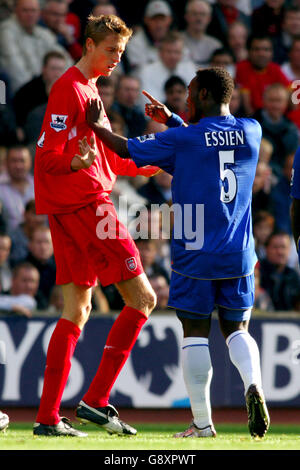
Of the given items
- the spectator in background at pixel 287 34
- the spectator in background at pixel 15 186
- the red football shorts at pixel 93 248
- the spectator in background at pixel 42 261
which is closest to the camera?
the red football shorts at pixel 93 248

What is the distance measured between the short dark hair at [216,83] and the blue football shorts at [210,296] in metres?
0.93

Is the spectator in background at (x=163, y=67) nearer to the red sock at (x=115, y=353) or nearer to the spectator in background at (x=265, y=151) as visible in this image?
the spectator in background at (x=265, y=151)

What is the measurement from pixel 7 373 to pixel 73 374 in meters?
0.51

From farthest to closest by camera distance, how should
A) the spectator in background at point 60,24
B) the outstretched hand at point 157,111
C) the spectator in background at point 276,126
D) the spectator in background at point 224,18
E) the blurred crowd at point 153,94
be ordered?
the spectator in background at point 224,18 < the spectator in background at point 276,126 < the spectator in background at point 60,24 < the blurred crowd at point 153,94 < the outstretched hand at point 157,111

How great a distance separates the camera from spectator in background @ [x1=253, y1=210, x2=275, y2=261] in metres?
9.09

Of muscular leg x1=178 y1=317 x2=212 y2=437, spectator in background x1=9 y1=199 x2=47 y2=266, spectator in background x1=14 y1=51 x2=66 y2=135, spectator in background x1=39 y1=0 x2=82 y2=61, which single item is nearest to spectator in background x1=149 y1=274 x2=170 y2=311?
spectator in background x1=9 y1=199 x2=47 y2=266

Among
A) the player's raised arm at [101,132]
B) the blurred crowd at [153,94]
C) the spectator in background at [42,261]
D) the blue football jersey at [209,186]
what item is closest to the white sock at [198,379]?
the blue football jersey at [209,186]

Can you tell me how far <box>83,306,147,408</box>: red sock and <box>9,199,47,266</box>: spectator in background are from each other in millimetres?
3251

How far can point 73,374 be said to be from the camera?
755 cm

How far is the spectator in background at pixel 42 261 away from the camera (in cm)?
808

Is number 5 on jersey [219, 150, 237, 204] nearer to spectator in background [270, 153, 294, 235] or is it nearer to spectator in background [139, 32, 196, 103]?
spectator in background [270, 153, 294, 235]
